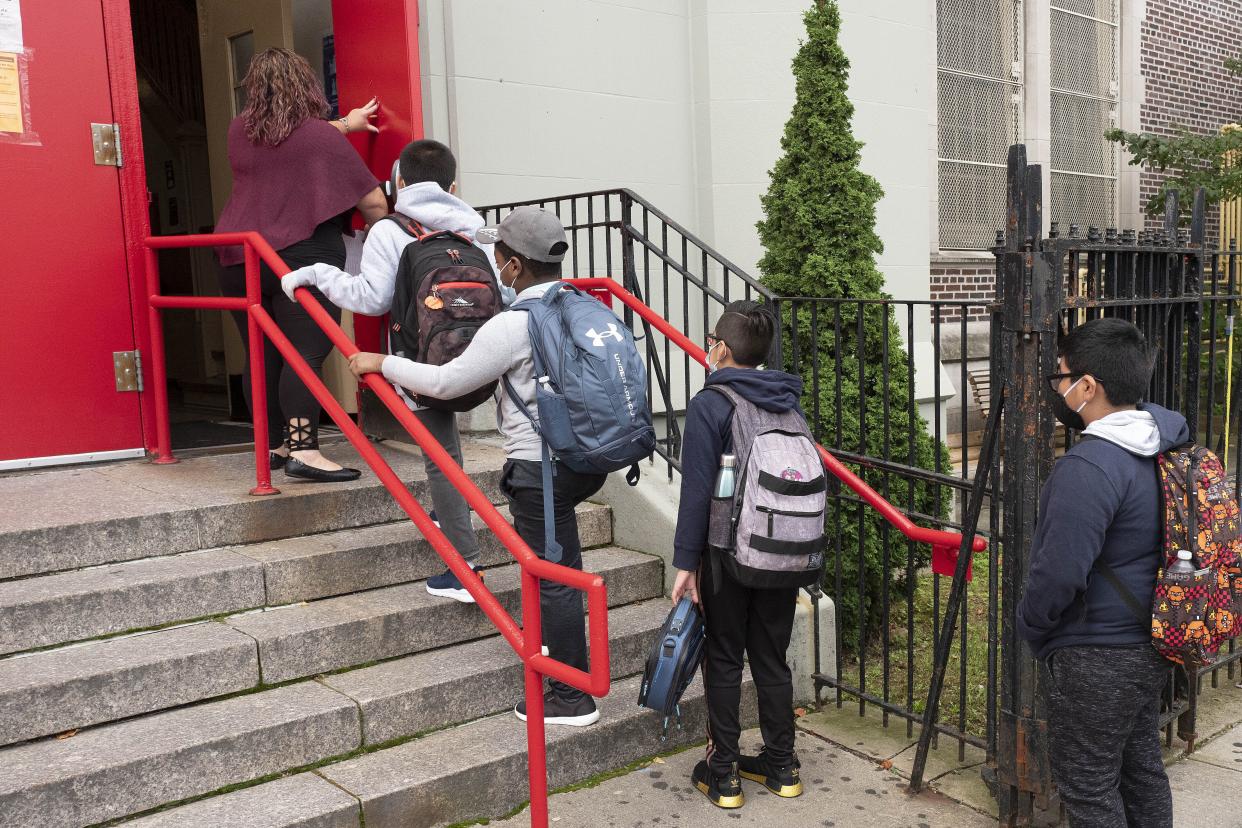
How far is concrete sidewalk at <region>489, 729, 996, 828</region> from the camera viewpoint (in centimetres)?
333

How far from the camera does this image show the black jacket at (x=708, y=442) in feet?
10.8

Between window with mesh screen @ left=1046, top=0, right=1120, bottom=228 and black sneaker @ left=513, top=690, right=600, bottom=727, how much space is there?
767 cm

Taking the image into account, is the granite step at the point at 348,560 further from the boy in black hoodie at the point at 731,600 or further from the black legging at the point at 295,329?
the boy in black hoodie at the point at 731,600

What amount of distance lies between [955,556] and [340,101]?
372cm

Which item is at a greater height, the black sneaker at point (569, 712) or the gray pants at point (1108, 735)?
the gray pants at point (1108, 735)

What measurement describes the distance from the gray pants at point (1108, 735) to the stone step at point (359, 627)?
196 cm

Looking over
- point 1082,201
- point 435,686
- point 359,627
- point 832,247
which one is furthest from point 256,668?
point 1082,201

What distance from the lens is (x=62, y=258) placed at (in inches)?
175

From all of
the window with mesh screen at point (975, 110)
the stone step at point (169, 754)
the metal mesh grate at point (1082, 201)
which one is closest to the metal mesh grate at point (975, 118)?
the window with mesh screen at point (975, 110)

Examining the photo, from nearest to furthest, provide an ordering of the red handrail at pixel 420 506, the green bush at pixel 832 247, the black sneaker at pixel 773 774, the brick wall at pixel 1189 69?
the red handrail at pixel 420 506
the black sneaker at pixel 773 774
the green bush at pixel 832 247
the brick wall at pixel 1189 69

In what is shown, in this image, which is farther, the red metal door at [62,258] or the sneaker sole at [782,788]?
the red metal door at [62,258]

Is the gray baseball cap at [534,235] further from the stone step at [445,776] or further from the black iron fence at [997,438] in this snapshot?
the stone step at [445,776]

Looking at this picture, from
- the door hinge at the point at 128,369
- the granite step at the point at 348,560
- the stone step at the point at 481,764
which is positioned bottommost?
the stone step at the point at 481,764

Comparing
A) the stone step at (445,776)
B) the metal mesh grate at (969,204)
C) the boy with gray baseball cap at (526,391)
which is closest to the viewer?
the stone step at (445,776)
